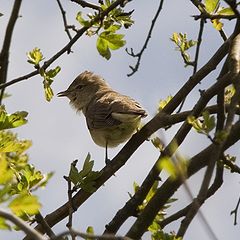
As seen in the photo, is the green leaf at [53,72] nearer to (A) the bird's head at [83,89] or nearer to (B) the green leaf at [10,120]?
(B) the green leaf at [10,120]

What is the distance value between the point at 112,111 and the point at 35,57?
3231mm

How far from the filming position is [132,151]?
502 cm

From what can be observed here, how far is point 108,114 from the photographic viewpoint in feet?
25.0

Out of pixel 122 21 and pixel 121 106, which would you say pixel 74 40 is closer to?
pixel 122 21

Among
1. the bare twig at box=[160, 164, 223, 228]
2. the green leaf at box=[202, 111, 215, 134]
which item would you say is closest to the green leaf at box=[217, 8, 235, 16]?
the bare twig at box=[160, 164, 223, 228]

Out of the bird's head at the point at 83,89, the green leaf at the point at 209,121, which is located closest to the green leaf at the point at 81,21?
the green leaf at the point at 209,121

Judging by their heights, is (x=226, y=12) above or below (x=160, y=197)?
above

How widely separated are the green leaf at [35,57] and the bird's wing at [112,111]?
8.37 ft

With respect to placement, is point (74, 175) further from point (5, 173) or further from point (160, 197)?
point (5, 173)

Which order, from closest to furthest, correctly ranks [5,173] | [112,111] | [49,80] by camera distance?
[5,173]
[49,80]
[112,111]

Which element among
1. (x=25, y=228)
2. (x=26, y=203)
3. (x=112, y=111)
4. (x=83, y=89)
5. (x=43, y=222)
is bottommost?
(x=25, y=228)

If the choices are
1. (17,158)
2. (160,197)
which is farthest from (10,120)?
(160,197)

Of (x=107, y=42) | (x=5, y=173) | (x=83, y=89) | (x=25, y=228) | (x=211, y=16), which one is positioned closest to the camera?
(x=25, y=228)

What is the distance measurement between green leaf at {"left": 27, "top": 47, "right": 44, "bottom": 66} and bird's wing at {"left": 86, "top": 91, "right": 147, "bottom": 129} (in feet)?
8.37
